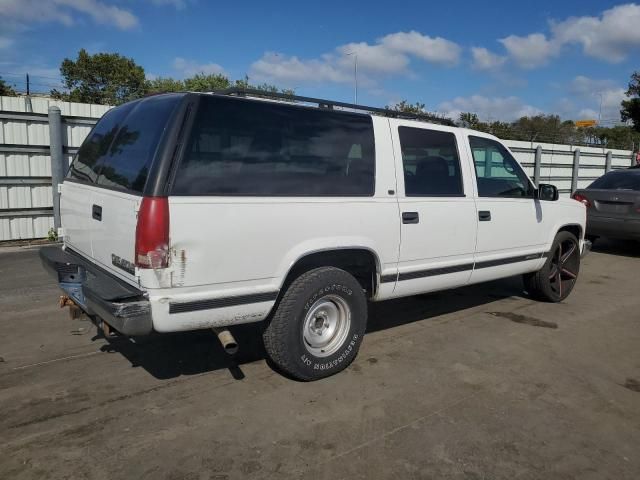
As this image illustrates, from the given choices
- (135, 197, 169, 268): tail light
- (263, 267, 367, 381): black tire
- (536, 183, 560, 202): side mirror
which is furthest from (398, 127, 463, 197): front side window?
(135, 197, 169, 268): tail light

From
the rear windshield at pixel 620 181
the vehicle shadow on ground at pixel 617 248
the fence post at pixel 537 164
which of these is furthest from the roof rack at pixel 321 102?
the fence post at pixel 537 164

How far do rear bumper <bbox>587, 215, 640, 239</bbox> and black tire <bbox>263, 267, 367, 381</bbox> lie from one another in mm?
7145

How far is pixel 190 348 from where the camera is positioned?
447 centimetres

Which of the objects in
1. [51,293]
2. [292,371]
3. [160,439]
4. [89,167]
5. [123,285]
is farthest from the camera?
[51,293]

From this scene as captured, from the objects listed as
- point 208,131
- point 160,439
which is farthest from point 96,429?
point 208,131

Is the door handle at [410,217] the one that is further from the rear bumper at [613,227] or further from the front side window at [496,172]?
the rear bumper at [613,227]

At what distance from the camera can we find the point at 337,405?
3.55 metres

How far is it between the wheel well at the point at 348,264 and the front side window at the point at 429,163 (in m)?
0.66

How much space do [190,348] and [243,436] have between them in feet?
4.92

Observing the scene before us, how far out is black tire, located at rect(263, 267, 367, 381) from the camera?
11.8 ft

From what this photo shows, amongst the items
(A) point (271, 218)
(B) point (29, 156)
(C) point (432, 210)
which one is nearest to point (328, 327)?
(A) point (271, 218)

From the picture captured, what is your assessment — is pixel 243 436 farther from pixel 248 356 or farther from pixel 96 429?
pixel 248 356

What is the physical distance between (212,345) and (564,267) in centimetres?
420

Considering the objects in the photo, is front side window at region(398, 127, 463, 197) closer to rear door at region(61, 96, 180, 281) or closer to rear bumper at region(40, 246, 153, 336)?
rear door at region(61, 96, 180, 281)
